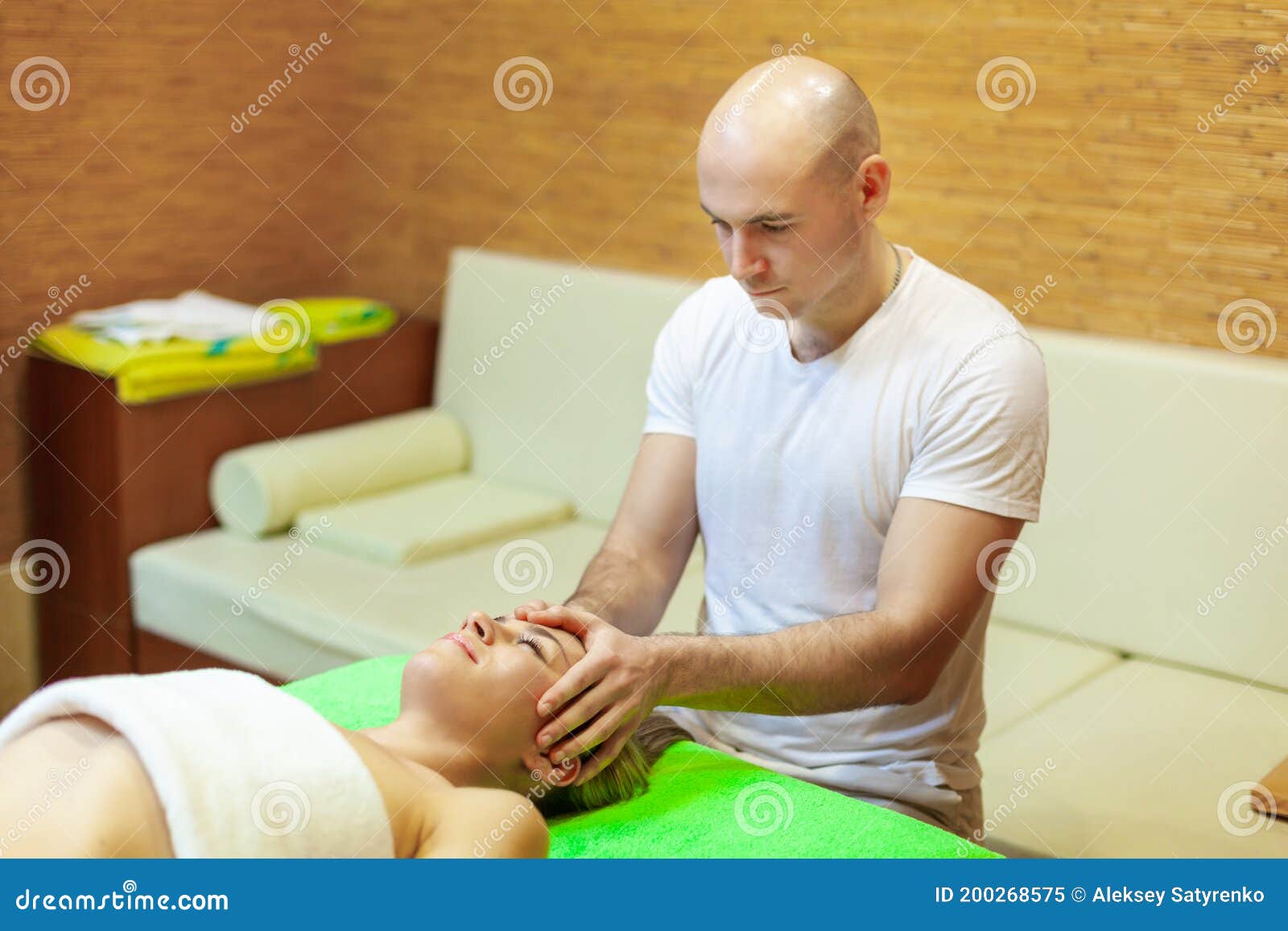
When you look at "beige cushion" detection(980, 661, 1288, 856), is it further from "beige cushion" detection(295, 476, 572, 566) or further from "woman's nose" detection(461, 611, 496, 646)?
"beige cushion" detection(295, 476, 572, 566)

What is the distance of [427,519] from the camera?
10.5 feet

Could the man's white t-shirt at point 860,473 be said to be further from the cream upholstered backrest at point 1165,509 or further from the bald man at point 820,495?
the cream upholstered backrest at point 1165,509

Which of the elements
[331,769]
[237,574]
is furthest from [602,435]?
[331,769]

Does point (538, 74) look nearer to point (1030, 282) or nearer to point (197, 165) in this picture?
Answer: point (197, 165)

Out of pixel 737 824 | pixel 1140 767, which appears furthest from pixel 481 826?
pixel 1140 767

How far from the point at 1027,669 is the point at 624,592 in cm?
96

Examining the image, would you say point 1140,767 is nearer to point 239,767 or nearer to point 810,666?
point 810,666

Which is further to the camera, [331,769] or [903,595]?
[903,595]

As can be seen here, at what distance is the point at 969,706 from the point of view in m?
1.94

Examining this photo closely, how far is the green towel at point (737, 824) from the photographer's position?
62.1 inches

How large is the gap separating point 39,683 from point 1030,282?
2421 mm

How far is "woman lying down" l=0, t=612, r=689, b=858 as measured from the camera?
1.34m

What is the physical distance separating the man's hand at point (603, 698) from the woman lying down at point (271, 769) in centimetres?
3

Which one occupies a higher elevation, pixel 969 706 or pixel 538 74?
pixel 538 74
